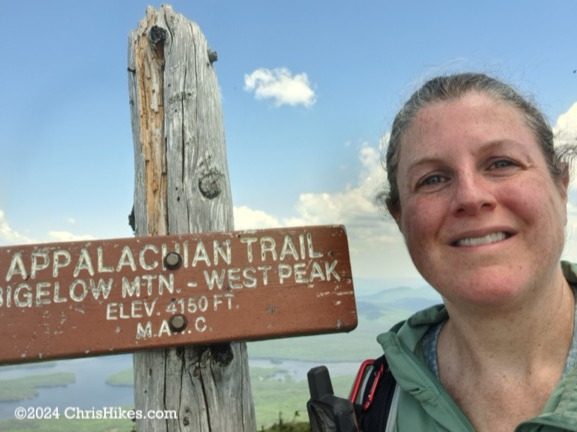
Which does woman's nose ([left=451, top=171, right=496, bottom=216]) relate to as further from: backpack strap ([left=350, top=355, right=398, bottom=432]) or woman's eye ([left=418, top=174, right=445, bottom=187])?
backpack strap ([left=350, top=355, right=398, bottom=432])

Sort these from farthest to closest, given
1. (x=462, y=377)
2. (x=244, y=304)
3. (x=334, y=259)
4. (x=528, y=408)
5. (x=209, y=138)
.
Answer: (x=209, y=138) → (x=334, y=259) → (x=244, y=304) → (x=462, y=377) → (x=528, y=408)

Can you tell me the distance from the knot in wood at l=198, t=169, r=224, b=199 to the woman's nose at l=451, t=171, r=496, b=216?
1085 millimetres

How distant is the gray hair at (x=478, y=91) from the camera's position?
1.93 meters

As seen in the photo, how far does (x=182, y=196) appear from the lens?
231 centimetres

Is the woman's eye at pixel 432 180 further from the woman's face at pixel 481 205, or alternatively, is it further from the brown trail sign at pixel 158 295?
the brown trail sign at pixel 158 295

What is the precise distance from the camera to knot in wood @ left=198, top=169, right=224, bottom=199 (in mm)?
2314

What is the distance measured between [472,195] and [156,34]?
5.76 ft

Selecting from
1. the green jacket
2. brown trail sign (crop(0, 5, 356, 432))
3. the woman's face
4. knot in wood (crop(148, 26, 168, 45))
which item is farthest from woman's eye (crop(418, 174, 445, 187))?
knot in wood (crop(148, 26, 168, 45))

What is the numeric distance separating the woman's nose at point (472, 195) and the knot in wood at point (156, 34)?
1.65 metres

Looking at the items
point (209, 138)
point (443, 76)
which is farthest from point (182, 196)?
point (443, 76)

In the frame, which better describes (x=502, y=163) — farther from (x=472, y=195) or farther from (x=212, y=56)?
(x=212, y=56)

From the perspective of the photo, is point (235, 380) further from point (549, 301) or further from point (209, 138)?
point (549, 301)

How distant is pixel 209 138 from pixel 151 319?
90cm

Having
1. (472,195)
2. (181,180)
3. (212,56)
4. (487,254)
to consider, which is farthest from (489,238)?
(212,56)
